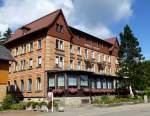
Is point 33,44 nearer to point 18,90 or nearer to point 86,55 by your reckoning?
point 18,90

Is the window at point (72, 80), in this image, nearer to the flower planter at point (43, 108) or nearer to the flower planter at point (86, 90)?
the flower planter at point (86, 90)

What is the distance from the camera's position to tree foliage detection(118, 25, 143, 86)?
53.3m

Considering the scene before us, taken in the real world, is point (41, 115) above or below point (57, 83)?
below

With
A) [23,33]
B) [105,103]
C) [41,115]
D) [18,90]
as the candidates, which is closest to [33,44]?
[23,33]

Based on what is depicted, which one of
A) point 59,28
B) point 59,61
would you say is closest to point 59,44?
point 59,28

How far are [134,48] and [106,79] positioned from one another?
860 cm

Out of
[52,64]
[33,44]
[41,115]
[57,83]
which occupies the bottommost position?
[41,115]

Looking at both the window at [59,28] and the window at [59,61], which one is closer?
the window at [59,61]

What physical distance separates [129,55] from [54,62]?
16.8 metres

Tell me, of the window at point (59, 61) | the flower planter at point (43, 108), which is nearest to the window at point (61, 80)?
the window at point (59, 61)

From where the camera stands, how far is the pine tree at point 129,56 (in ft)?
175

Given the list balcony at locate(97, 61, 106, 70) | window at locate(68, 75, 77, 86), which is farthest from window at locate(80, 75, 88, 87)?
balcony at locate(97, 61, 106, 70)

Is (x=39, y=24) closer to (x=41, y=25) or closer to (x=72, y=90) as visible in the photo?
(x=41, y=25)

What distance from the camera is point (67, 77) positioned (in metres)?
42.3
